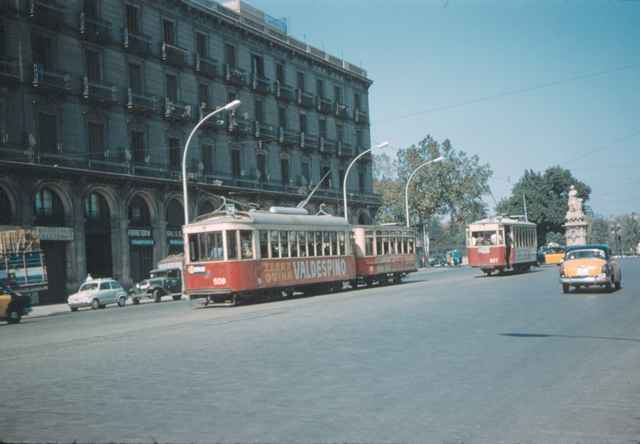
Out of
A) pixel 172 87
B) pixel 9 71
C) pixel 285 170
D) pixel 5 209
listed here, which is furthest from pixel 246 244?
pixel 285 170

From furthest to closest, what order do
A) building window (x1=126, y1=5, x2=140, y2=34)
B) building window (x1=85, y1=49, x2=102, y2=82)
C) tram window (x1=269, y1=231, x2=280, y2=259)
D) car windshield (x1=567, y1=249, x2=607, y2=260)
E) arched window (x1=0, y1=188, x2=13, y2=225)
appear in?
building window (x1=126, y1=5, x2=140, y2=34) < building window (x1=85, y1=49, x2=102, y2=82) < arched window (x1=0, y1=188, x2=13, y2=225) < tram window (x1=269, y1=231, x2=280, y2=259) < car windshield (x1=567, y1=249, x2=607, y2=260)

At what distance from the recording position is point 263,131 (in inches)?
1943

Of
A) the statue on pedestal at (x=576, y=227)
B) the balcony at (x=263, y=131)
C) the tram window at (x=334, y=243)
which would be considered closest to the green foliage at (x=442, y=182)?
the statue on pedestal at (x=576, y=227)

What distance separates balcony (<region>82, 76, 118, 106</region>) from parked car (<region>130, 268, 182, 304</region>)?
366 inches

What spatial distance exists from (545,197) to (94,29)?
65445 mm

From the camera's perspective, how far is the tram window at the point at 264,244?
Answer: 25359 millimetres

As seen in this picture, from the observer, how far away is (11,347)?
45.5ft

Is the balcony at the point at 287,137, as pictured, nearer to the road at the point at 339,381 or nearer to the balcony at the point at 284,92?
the balcony at the point at 284,92

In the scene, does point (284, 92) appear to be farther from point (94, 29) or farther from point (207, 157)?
point (94, 29)

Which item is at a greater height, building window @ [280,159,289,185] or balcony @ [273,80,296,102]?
balcony @ [273,80,296,102]

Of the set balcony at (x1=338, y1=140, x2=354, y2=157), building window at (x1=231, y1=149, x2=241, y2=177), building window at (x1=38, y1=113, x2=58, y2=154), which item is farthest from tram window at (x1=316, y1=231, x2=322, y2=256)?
balcony at (x1=338, y1=140, x2=354, y2=157)

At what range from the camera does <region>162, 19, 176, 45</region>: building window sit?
42.0m

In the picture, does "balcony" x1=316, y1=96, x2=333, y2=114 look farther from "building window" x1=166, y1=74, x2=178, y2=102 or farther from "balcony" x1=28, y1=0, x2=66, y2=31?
"balcony" x1=28, y1=0, x2=66, y2=31

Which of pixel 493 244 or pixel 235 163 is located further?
pixel 235 163
